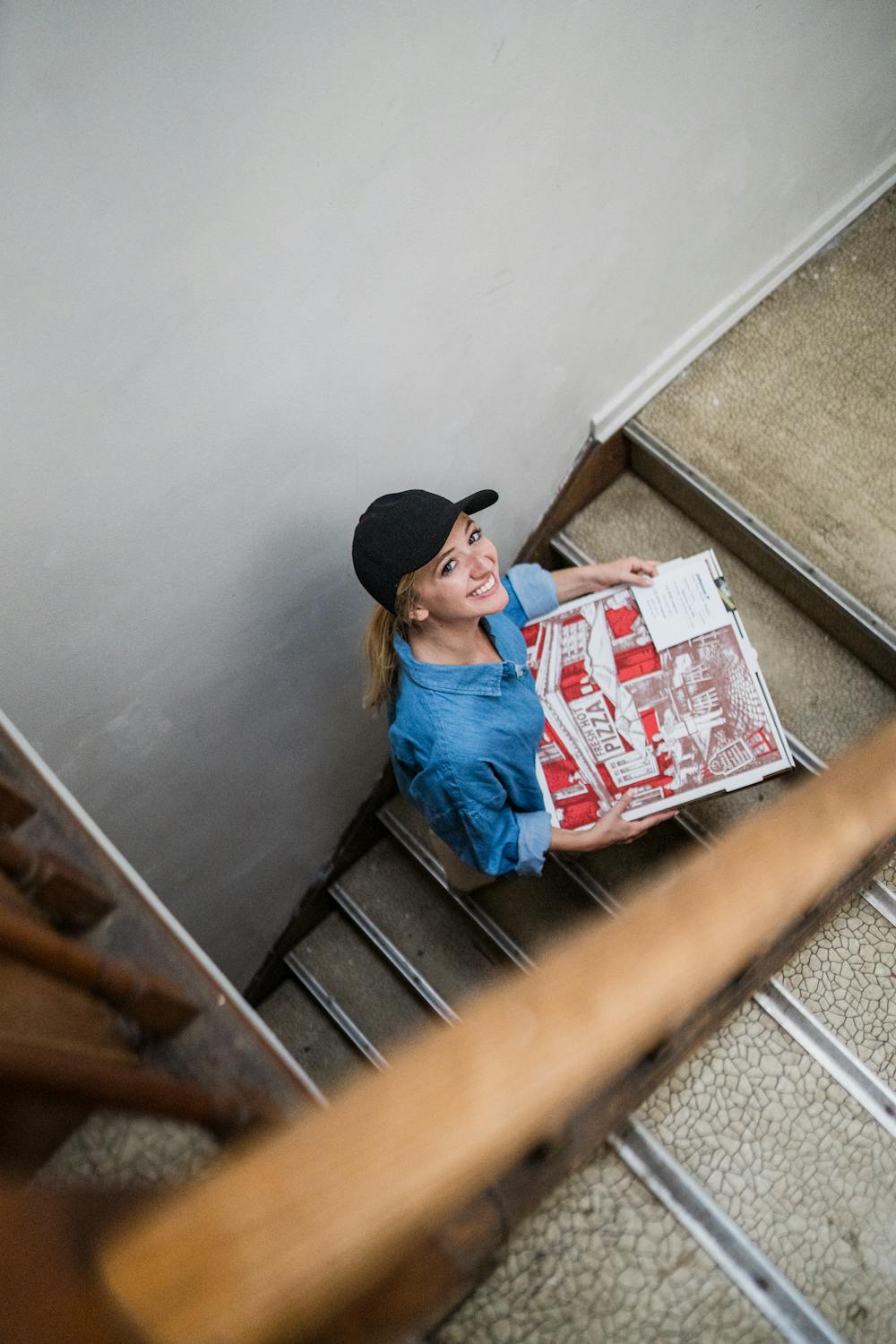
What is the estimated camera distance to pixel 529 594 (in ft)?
7.47

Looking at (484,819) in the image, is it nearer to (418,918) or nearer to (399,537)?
(399,537)

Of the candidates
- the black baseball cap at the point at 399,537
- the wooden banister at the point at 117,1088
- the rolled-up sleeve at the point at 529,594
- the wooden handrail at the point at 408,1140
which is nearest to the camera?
the wooden handrail at the point at 408,1140

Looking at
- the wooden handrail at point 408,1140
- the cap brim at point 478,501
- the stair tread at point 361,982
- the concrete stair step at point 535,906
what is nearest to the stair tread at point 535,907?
the concrete stair step at point 535,906

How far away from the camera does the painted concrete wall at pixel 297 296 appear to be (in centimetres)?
139

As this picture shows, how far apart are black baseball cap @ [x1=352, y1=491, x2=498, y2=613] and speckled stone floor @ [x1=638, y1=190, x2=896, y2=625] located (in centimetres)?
122

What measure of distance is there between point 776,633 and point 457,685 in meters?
1.10

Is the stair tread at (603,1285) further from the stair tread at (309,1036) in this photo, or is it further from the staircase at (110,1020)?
the stair tread at (309,1036)

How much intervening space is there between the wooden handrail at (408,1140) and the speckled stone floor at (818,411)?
1981mm

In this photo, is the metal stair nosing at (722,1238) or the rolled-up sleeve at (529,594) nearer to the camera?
A: the metal stair nosing at (722,1238)

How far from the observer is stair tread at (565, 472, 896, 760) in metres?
2.53

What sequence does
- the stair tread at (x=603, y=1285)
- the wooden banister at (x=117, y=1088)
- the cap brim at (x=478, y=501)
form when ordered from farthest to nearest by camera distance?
the cap brim at (x=478, y=501) < the stair tread at (x=603, y=1285) < the wooden banister at (x=117, y=1088)

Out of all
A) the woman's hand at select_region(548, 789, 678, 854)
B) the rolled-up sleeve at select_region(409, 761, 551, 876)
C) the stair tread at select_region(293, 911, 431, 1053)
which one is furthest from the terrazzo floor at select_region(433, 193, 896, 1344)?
the stair tread at select_region(293, 911, 431, 1053)

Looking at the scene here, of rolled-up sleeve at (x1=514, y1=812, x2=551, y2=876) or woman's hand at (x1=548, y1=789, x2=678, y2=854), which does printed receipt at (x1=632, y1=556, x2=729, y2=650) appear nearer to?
woman's hand at (x1=548, y1=789, x2=678, y2=854)

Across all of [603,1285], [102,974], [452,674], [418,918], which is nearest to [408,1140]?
[102,974]
